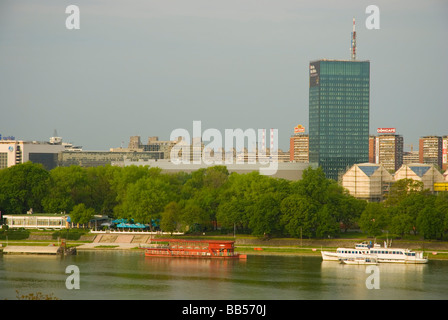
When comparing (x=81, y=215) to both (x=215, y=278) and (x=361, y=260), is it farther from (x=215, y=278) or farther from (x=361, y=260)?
(x=361, y=260)

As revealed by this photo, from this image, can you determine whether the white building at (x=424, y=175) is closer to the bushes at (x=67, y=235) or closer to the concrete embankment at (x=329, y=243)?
the concrete embankment at (x=329, y=243)

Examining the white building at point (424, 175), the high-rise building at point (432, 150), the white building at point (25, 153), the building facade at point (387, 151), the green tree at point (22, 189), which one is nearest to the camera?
the green tree at point (22, 189)

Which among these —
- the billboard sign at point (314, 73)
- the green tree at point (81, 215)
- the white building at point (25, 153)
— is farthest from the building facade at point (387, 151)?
the green tree at point (81, 215)

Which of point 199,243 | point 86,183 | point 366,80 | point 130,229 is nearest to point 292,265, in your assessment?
point 199,243

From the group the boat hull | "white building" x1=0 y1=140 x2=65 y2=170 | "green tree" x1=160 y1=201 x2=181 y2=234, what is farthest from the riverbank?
"white building" x1=0 y1=140 x2=65 y2=170

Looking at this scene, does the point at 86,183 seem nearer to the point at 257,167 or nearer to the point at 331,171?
the point at 257,167

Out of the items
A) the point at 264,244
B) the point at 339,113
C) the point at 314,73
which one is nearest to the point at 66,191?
the point at 264,244

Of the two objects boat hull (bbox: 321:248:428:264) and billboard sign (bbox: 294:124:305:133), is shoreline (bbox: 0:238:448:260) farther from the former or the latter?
billboard sign (bbox: 294:124:305:133)
